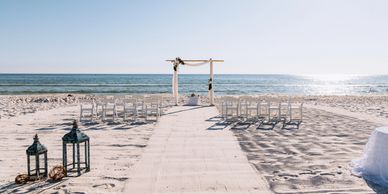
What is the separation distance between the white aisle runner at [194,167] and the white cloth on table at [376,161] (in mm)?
1533

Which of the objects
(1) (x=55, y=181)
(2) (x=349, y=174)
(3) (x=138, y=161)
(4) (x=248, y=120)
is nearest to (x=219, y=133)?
(4) (x=248, y=120)

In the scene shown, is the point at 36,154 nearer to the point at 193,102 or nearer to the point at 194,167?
the point at 194,167

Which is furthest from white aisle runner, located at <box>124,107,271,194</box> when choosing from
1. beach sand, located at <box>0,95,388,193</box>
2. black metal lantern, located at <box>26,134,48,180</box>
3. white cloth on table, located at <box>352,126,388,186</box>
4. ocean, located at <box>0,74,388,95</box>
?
ocean, located at <box>0,74,388,95</box>

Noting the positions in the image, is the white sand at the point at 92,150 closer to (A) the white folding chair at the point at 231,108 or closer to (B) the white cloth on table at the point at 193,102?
(A) the white folding chair at the point at 231,108

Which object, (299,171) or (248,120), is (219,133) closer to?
(248,120)

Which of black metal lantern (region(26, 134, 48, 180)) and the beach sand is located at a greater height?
black metal lantern (region(26, 134, 48, 180))

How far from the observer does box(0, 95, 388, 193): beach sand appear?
4.63 meters

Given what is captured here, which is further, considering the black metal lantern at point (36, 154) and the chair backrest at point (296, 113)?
the chair backrest at point (296, 113)

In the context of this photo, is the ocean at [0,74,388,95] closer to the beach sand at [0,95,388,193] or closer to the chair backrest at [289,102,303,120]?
the chair backrest at [289,102,303,120]

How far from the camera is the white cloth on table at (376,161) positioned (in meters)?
4.82

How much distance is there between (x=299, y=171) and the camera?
5.28 m

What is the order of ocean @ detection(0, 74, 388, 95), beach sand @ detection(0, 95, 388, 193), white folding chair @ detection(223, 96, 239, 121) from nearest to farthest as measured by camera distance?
beach sand @ detection(0, 95, 388, 193)
white folding chair @ detection(223, 96, 239, 121)
ocean @ detection(0, 74, 388, 95)

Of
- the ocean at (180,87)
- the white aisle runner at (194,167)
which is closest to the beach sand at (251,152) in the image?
the white aisle runner at (194,167)

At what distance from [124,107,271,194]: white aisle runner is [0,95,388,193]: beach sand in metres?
0.16
